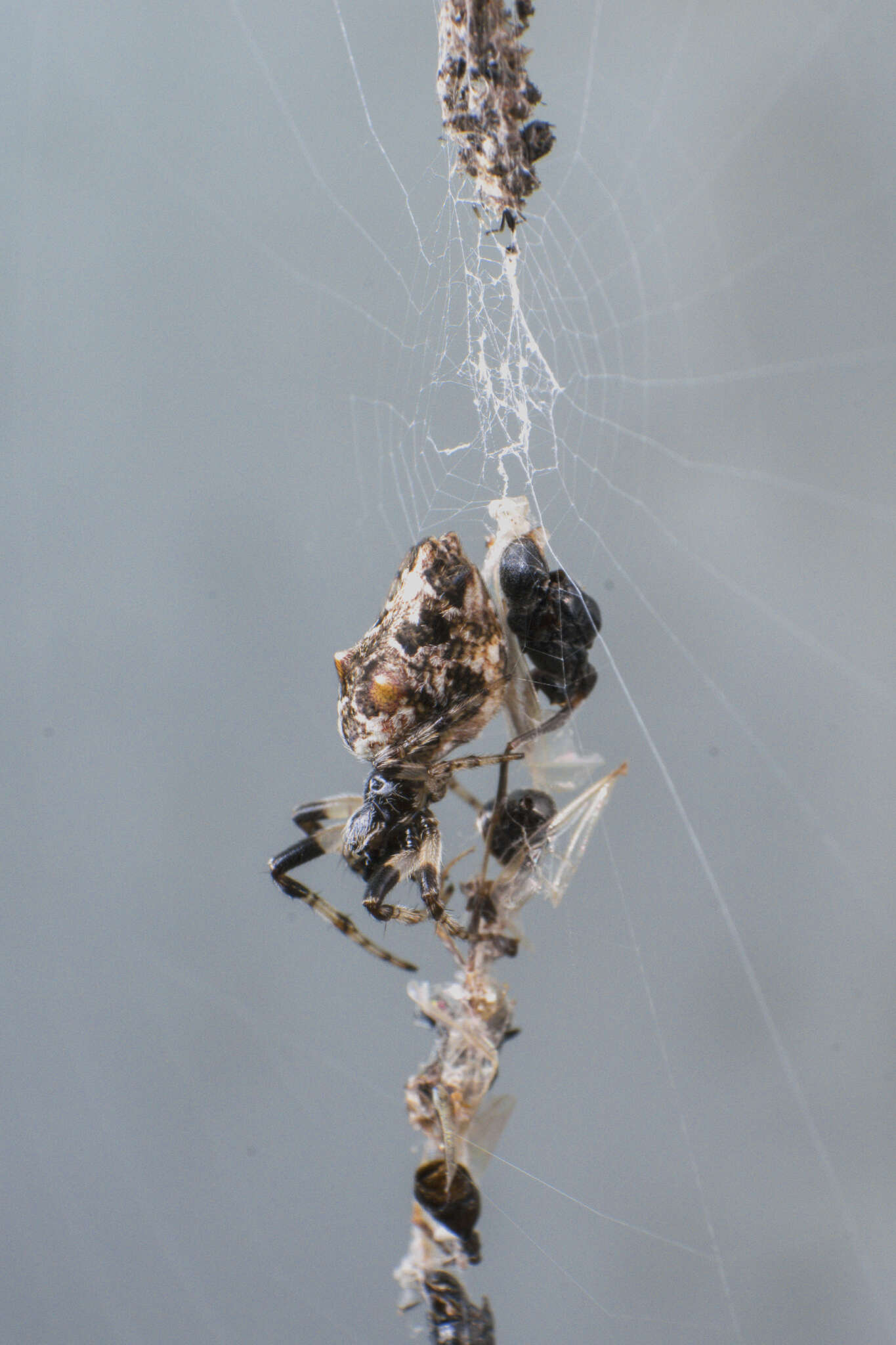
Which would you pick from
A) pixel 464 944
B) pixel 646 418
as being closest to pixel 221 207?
pixel 646 418

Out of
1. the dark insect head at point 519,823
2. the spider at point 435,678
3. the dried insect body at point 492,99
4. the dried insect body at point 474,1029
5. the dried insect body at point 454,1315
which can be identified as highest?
the dried insect body at point 492,99

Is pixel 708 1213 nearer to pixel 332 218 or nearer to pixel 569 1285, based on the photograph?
pixel 569 1285

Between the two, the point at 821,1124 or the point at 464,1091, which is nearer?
the point at 464,1091

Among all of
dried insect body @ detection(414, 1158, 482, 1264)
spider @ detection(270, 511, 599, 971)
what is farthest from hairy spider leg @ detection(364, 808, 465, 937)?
dried insect body @ detection(414, 1158, 482, 1264)

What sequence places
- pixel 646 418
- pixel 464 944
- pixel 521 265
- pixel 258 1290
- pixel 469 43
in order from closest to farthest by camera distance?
pixel 469 43 < pixel 464 944 < pixel 521 265 < pixel 646 418 < pixel 258 1290

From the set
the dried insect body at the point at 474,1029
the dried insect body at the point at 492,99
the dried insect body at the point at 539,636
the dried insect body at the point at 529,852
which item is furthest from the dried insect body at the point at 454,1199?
the dried insect body at the point at 492,99

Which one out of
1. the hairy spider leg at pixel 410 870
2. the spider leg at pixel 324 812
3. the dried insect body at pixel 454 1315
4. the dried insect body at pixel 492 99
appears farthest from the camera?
the spider leg at pixel 324 812

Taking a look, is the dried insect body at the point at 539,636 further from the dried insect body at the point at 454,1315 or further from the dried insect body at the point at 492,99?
the dried insect body at the point at 454,1315

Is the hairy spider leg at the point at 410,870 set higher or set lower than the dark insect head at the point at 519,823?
lower
